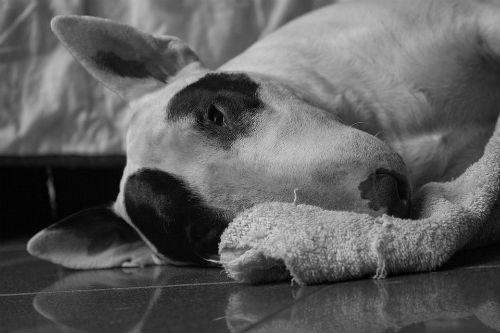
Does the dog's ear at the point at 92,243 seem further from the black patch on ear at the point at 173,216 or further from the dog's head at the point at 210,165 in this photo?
the black patch on ear at the point at 173,216

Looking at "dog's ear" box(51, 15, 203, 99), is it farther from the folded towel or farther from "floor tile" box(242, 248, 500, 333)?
"floor tile" box(242, 248, 500, 333)

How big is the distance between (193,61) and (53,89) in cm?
81

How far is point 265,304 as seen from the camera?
1095 millimetres

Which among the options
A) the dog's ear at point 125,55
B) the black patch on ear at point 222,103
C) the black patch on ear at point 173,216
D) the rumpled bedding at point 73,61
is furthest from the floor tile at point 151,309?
the rumpled bedding at point 73,61

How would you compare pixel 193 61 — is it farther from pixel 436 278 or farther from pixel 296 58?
pixel 436 278

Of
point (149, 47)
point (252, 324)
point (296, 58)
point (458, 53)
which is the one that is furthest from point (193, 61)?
point (252, 324)

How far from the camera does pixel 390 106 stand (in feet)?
5.69

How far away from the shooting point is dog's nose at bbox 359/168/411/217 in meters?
1.25

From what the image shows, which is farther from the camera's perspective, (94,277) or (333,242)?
(94,277)

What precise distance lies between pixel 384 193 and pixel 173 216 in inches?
15.3

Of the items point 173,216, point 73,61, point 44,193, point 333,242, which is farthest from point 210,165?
point 44,193

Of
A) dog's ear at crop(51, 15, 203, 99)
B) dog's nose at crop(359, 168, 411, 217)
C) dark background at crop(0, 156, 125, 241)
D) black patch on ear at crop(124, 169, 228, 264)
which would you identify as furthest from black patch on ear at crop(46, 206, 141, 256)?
dark background at crop(0, 156, 125, 241)

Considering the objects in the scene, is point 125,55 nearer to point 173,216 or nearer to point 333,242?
point 173,216

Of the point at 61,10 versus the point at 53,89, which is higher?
the point at 61,10
